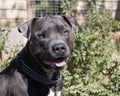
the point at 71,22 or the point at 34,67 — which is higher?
the point at 71,22

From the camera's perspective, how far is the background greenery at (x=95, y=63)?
573 centimetres

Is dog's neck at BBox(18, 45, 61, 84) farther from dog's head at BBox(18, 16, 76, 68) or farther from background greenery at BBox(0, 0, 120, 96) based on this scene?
background greenery at BBox(0, 0, 120, 96)

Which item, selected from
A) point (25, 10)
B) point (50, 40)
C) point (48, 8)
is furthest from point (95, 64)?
point (25, 10)

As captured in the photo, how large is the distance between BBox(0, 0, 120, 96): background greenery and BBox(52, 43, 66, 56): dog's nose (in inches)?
58.7

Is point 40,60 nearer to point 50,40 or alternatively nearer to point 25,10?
point 50,40

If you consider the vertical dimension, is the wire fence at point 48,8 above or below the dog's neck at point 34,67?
below

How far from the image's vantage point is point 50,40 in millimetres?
4273

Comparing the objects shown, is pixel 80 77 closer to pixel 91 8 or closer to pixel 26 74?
pixel 91 8

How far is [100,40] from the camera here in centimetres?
585

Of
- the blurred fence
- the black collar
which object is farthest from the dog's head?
the blurred fence

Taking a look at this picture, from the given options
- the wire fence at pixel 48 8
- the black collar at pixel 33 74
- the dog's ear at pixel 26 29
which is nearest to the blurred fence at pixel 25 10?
the wire fence at pixel 48 8

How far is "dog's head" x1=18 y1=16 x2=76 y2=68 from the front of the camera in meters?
4.22

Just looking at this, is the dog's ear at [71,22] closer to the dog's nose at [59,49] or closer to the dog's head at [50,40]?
the dog's head at [50,40]

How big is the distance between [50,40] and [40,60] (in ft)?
0.78
